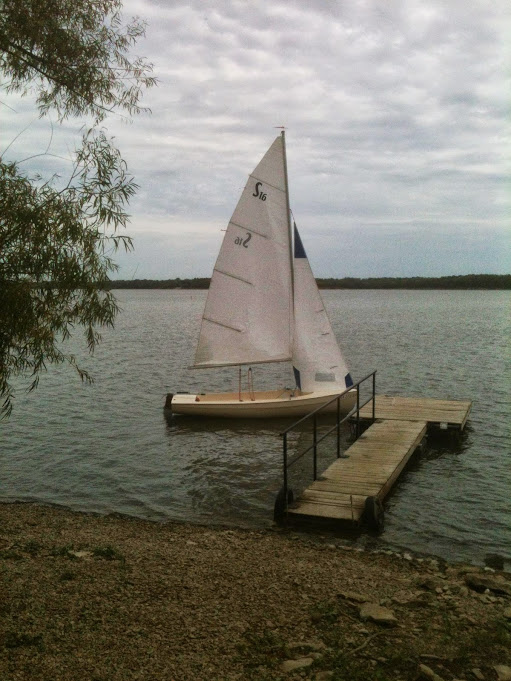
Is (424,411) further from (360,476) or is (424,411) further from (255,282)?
(360,476)

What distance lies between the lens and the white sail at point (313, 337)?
2312 cm

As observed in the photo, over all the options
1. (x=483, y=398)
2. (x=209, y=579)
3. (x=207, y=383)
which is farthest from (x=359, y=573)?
(x=207, y=383)

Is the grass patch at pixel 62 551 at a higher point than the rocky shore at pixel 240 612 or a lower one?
lower

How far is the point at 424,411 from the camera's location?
2186 centimetres

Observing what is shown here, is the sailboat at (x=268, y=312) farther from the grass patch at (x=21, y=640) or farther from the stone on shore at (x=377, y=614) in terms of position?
the grass patch at (x=21, y=640)

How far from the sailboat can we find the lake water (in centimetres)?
106

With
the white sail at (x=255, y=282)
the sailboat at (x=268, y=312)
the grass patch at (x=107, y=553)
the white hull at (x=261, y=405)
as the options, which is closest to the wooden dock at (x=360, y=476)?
the grass patch at (x=107, y=553)

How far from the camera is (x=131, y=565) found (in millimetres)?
10109

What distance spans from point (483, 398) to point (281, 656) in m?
23.3

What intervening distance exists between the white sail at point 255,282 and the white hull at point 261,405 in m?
1.41

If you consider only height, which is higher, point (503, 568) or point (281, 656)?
point (281, 656)

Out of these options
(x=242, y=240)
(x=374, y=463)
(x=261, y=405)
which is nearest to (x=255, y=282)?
(x=242, y=240)

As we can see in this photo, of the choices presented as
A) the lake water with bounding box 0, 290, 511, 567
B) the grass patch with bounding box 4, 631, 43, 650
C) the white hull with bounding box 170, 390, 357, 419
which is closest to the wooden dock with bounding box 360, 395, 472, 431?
the lake water with bounding box 0, 290, 511, 567

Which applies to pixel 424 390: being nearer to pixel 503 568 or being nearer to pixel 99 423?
pixel 99 423
